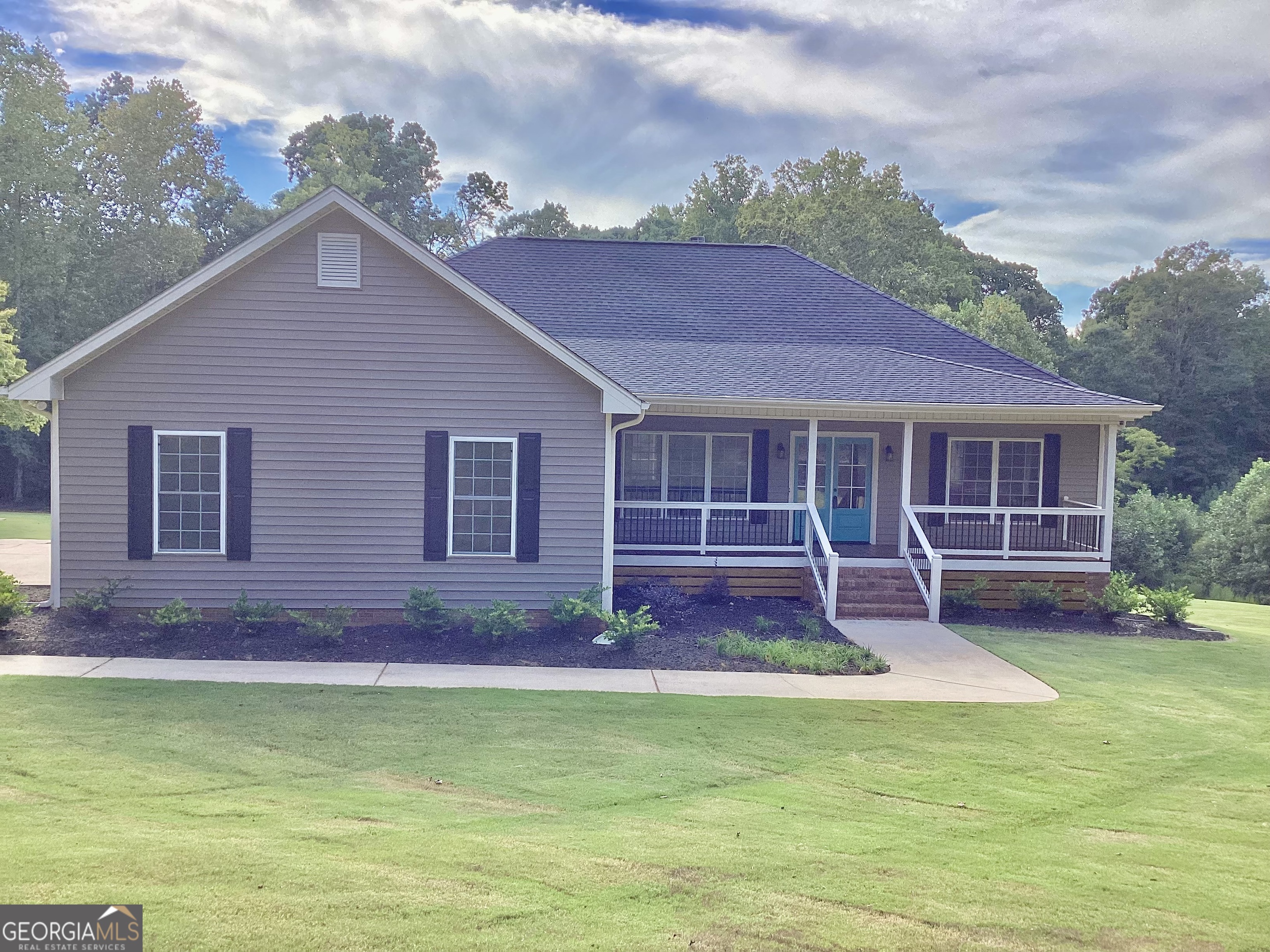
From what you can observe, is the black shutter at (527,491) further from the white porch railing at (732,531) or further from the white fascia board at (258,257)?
the white porch railing at (732,531)

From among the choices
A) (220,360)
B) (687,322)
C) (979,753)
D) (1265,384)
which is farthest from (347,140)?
(979,753)

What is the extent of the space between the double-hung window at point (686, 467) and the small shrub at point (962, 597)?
3.89 metres

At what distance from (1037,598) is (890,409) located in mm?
3801

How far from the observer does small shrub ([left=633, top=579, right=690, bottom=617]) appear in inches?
507

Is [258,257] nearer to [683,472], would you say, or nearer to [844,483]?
[683,472]

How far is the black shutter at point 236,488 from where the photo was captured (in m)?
11.3

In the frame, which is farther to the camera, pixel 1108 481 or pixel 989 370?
pixel 989 370

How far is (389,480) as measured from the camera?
11.6 metres

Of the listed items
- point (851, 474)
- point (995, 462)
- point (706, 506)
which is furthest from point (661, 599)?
point (995, 462)

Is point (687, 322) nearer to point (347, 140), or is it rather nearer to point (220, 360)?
point (220, 360)

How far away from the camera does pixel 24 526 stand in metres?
24.9

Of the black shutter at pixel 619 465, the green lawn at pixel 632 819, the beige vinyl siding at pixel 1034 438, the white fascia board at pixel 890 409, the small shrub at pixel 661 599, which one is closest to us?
the green lawn at pixel 632 819

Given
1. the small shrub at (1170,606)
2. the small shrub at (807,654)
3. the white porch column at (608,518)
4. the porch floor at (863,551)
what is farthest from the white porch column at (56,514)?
the small shrub at (1170,606)

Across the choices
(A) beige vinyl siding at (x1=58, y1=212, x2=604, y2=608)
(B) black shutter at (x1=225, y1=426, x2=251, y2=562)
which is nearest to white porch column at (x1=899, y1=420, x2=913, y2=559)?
(A) beige vinyl siding at (x1=58, y1=212, x2=604, y2=608)
